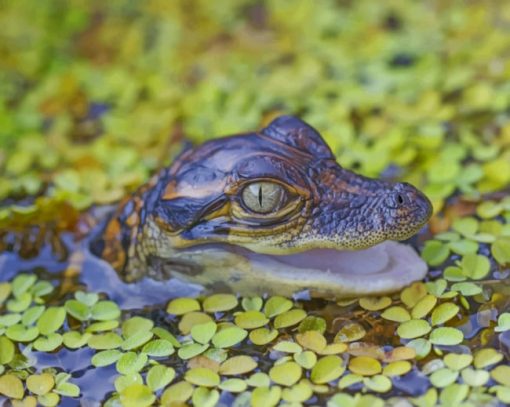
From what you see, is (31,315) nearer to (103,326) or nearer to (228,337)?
(103,326)

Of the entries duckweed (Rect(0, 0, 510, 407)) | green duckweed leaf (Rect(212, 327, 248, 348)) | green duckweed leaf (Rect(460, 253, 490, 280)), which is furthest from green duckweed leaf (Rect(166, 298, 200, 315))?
green duckweed leaf (Rect(460, 253, 490, 280))

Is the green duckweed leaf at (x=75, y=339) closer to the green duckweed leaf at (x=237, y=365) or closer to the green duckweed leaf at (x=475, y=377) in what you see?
the green duckweed leaf at (x=237, y=365)

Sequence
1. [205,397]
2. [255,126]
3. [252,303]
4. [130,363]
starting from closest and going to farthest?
1. [205,397]
2. [130,363]
3. [252,303]
4. [255,126]

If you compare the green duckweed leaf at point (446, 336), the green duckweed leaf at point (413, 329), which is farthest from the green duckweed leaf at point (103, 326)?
the green duckweed leaf at point (446, 336)

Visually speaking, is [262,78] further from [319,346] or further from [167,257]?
[319,346]

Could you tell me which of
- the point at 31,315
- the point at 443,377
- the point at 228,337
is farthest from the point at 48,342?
the point at 443,377
